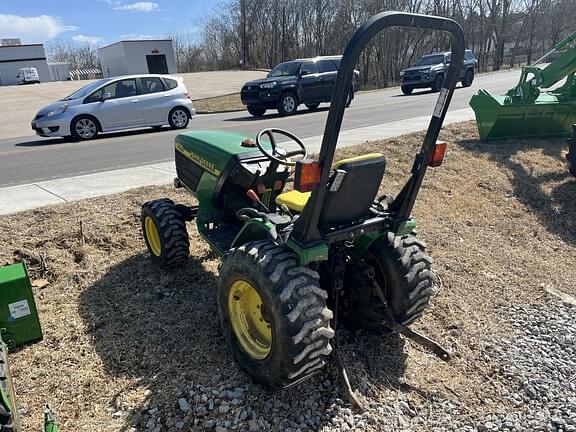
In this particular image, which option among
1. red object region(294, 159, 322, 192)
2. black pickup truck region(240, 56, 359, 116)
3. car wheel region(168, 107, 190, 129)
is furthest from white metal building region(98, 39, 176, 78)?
red object region(294, 159, 322, 192)

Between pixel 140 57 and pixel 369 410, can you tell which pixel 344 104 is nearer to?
pixel 369 410

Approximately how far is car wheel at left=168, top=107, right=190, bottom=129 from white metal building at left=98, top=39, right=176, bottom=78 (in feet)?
117

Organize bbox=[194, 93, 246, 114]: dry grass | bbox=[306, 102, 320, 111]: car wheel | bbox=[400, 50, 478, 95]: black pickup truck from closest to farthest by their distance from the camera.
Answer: bbox=[306, 102, 320, 111]: car wheel
bbox=[194, 93, 246, 114]: dry grass
bbox=[400, 50, 478, 95]: black pickup truck

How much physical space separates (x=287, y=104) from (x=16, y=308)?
13229mm

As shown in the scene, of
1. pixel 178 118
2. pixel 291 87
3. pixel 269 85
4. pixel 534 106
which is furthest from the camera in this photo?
pixel 291 87

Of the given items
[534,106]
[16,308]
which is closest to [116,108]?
[534,106]

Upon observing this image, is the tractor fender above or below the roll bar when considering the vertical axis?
below

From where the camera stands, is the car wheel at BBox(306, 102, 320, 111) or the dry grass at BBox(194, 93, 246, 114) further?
the dry grass at BBox(194, 93, 246, 114)

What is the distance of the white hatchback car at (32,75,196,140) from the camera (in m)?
11.5

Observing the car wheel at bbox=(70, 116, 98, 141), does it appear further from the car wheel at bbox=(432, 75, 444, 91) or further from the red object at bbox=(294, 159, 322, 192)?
the car wheel at bbox=(432, 75, 444, 91)

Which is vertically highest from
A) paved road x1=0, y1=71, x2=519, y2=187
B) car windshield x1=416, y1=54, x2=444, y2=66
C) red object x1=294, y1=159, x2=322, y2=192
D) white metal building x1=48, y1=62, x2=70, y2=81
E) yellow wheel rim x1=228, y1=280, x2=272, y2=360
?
white metal building x1=48, y1=62, x2=70, y2=81

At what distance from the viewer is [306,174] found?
2.30m

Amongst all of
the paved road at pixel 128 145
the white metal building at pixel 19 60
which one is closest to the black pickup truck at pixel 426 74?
the paved road at pixel 128 145

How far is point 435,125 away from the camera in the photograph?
272 cm
